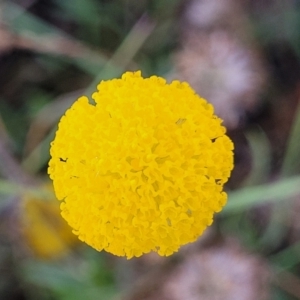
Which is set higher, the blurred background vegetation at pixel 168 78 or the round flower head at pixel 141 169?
the round flower head at pixel 141 169

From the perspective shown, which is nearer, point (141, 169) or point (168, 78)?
point (141, 169)

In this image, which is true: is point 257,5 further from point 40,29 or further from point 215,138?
point 215,138

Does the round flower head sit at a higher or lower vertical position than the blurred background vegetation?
higher

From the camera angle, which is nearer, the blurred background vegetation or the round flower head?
the round flower head

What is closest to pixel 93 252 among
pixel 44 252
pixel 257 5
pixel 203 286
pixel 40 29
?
pixel 44 252

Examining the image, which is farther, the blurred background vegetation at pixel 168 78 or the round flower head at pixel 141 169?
the blurred background vegetation at pixel 168 78
